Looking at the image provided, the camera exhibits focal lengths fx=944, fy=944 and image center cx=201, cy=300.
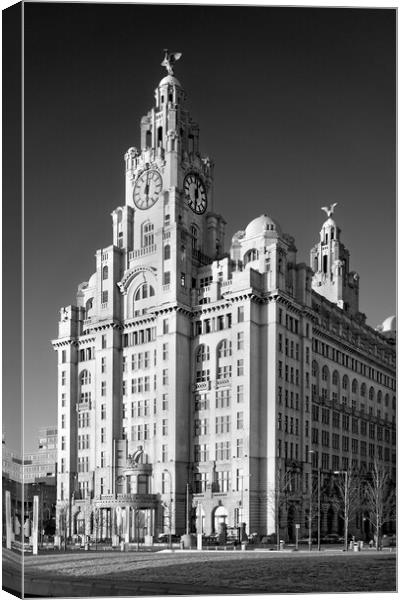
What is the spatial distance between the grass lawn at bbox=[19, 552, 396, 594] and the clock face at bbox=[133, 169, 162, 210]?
1561 inches

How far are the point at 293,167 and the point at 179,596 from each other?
2337cm

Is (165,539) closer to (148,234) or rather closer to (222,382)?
(222,382)

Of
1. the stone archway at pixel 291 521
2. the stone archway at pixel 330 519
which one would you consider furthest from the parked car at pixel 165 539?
the stone archway at pixel 330 519

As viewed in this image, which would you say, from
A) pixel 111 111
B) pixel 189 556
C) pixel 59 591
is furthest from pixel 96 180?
pixel 59 591

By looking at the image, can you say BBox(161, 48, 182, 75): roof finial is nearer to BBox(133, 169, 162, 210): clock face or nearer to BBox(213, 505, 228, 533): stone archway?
BBox(133, 169, 162, 210): clock face

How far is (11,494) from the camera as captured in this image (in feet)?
105

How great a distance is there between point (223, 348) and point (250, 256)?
7059 millimetres

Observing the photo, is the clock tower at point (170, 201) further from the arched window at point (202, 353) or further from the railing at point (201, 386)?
the railing at point (201, 386)

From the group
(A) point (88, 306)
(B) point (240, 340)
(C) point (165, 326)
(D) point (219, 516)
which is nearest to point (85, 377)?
(A) point (88, 306)

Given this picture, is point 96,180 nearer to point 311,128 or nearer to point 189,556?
point 311,128

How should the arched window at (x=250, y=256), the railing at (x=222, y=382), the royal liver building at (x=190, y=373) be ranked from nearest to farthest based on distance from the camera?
the royal liver building at (x=190, y=373)
the railing at (x=222, y=382)
the arched window at (x=250, y=256)

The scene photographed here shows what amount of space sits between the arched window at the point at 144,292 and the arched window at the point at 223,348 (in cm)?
689

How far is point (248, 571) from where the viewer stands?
3147 cm

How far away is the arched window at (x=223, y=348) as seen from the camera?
67.7 metres
